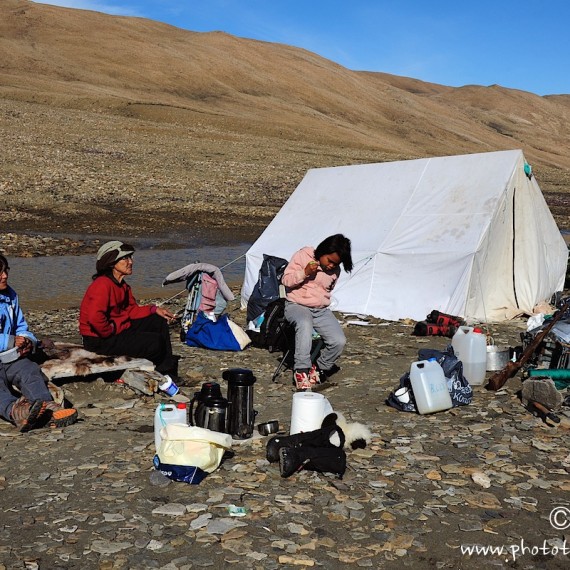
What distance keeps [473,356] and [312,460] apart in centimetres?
287

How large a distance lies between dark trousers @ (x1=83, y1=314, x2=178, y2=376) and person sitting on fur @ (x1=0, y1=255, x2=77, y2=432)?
29.8 inches

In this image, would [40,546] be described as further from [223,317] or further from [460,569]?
[223,317]

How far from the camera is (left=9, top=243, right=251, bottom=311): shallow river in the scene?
12.6 metres

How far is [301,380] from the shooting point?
22.6ft

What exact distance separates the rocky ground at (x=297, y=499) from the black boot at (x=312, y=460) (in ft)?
0.20

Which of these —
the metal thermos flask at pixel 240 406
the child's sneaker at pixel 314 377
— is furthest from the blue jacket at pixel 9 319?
the child's sneaker at pixel 314 377

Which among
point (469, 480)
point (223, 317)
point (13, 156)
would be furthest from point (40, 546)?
point (13, 156)

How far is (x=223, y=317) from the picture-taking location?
28.9 feet

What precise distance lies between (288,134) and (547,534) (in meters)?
43.3

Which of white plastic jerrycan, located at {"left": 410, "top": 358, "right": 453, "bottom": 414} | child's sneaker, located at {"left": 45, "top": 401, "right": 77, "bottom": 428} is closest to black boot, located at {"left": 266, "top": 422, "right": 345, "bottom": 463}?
white plastic jerrycan, located at {"left": 410, "top": 358, "right": 453, "bottom": 414}

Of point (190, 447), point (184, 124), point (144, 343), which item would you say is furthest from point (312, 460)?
point (184, 124)

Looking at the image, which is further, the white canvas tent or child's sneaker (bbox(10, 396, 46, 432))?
the white canvas tent

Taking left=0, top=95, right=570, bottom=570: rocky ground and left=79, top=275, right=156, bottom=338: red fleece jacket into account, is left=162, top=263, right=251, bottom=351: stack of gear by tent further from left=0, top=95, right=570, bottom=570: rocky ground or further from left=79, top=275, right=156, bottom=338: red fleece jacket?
left=79, top=275, right=156, bottom=338: red fleece jacket

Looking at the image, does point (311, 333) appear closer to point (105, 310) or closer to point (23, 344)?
point (105, 310)
